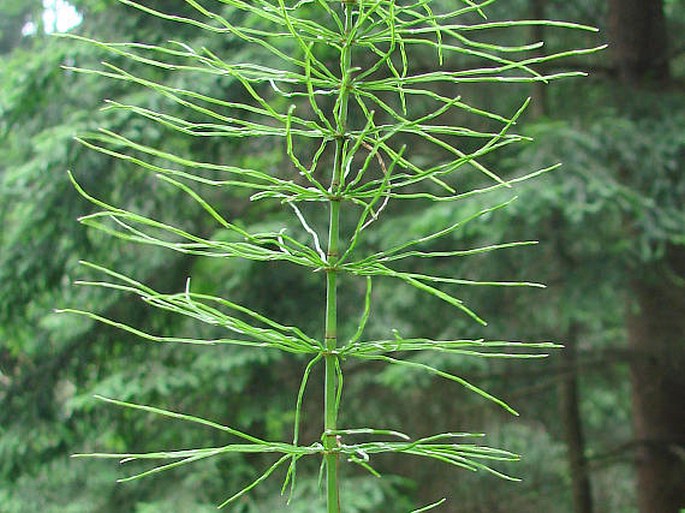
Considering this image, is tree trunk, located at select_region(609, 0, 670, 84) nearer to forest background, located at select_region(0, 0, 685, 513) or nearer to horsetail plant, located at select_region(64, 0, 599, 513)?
forest background, located at select_region(0, 0, 685, 513)

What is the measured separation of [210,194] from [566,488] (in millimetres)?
2624

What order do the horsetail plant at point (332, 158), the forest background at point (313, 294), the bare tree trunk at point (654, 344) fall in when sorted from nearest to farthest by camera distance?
the horsetail plant at point (332, 158), the forest background at point (313, 294), the bare tree trunk at point (654, 344)

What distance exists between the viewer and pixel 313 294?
15.2ft

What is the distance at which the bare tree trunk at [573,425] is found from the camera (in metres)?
5.18

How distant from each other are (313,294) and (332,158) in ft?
2.35

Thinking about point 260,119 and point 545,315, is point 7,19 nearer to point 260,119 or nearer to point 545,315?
point 260,119

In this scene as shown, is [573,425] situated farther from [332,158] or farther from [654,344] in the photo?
[332,158]

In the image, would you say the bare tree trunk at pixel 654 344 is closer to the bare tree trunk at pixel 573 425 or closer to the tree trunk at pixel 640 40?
the tree trunk at pixel 640 40

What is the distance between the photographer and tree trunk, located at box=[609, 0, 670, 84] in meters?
4.86

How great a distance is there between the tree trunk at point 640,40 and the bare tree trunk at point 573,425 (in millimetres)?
1607

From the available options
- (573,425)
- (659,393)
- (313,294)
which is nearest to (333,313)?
(313,294)

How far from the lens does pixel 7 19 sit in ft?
45.7

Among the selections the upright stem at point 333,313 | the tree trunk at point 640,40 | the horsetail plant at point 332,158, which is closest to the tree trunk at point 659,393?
the horsetail plant at point 332,158

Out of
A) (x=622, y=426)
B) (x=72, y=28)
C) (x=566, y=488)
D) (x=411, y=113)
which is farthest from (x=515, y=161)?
(x=622, y=426)
